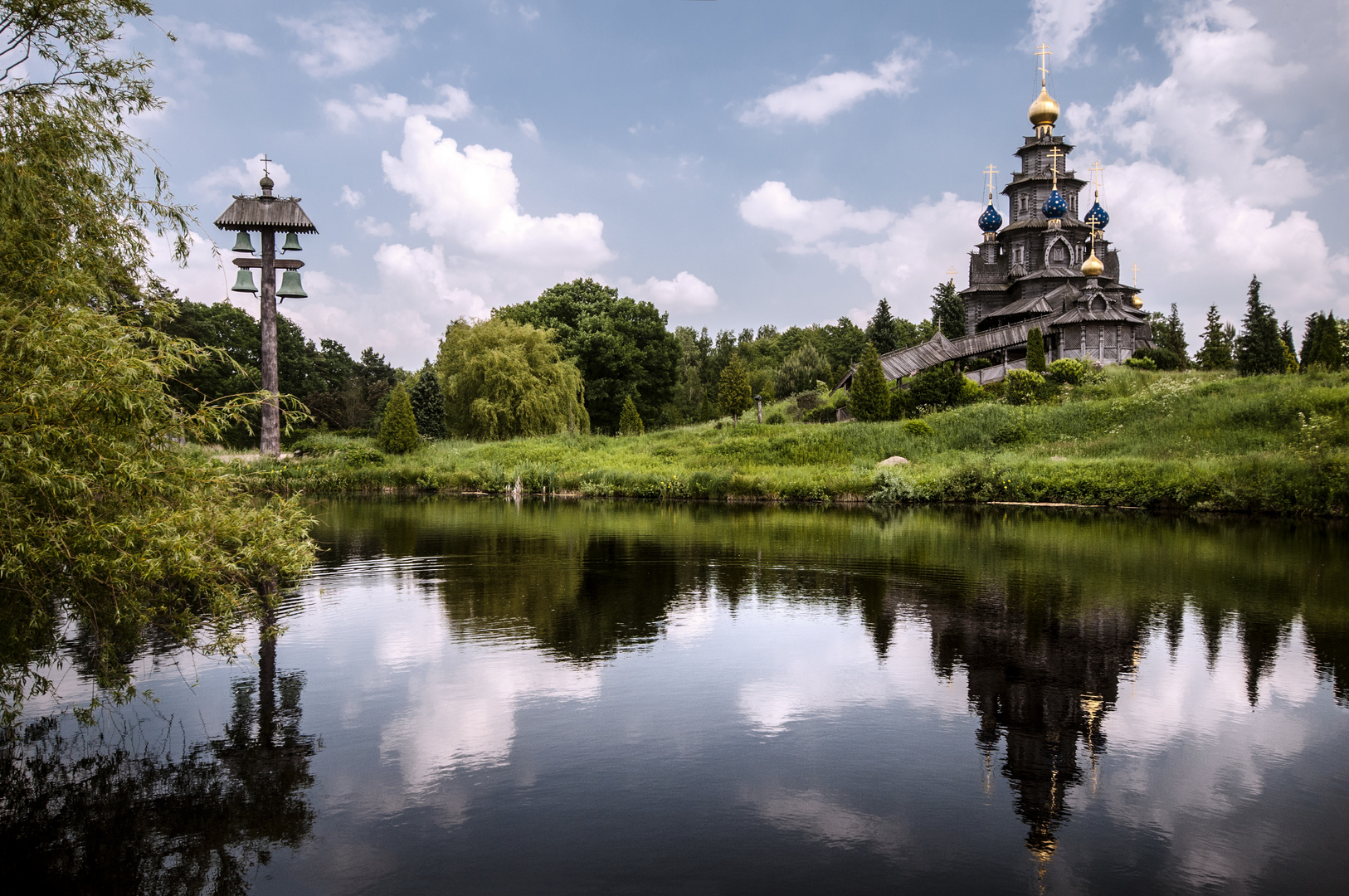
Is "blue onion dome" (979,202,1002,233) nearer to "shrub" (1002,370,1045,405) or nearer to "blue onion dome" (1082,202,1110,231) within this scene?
"blue onion dome" (1082,202,1110,231)

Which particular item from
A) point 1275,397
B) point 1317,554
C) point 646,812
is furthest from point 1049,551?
point 1275,397

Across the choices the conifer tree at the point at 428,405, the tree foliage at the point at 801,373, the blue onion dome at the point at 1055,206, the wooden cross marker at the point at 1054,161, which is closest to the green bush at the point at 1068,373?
the blue onion dome at the point at 1055,206

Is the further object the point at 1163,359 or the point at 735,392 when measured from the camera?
the point at 735,392

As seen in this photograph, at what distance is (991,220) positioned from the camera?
5912 centimetres

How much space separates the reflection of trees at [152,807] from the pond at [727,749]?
3cm

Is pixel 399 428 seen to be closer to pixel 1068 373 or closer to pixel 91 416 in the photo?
pixel 1068 373

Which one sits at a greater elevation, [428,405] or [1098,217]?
[1098,217]

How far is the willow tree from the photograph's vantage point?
5.75 meters

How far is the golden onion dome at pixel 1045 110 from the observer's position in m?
54.6

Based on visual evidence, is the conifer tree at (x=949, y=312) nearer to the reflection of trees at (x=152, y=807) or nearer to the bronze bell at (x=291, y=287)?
the bronze bell at (x=291, y=287)

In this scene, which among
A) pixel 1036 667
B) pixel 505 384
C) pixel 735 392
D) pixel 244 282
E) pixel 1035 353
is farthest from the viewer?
pixel 735 392

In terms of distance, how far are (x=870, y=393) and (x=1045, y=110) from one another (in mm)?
25710

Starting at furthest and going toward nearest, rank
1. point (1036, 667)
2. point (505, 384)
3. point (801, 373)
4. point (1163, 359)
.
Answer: point (801, 373) < point (1163, 359) < point (505, 384) < point (1036, 667)

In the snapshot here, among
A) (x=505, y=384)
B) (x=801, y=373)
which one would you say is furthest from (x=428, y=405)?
(x=801, y=373)
